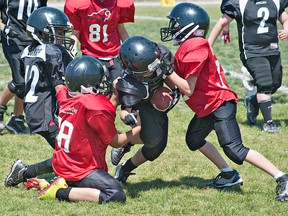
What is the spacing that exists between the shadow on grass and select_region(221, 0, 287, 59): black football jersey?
2.26m

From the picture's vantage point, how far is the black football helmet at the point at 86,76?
512cm

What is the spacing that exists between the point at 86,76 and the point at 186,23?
0.91 m

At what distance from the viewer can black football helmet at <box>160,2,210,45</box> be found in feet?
17.9

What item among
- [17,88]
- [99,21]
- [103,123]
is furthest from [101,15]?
[103,123]

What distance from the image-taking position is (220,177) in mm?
5809

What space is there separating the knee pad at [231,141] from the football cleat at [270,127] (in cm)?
233

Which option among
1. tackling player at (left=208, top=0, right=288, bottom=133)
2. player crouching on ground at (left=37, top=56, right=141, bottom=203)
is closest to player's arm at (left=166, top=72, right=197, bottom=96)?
player crouching on ground at (left=37, top=56, right=141, bottom=203)

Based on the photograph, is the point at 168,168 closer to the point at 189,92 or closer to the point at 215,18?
the point at 189,92

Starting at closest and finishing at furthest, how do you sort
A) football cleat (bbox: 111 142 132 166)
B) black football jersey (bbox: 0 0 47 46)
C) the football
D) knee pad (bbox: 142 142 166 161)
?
the football < knee pad (bbox: 142 142 166 161) < football cleat (bbox: 111 142 132 166) < black football jersey (bbox: 0 0 47 46)

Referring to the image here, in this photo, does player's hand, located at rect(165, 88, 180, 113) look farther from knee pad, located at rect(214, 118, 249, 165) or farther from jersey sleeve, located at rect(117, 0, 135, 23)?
jersey sleeve, located at rect(117, 0, 135, 23)

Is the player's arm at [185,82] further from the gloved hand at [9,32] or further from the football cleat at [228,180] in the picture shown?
the gloved hand at [9,32]

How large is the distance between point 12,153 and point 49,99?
129 cm

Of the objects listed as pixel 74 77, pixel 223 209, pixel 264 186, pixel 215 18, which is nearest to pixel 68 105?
pixel 74 77

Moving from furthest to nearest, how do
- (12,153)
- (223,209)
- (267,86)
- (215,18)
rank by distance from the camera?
1. (215,18)
2. (267,86)
3. (12,153)
4. (223,209)
